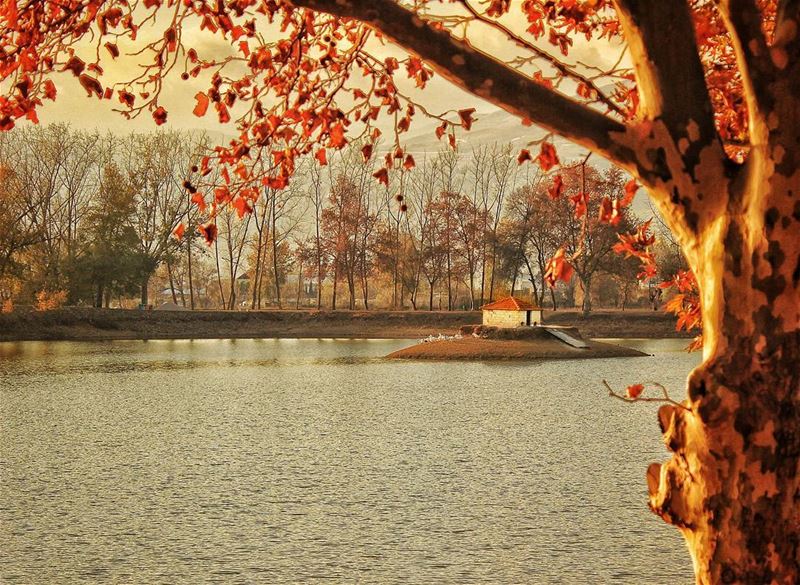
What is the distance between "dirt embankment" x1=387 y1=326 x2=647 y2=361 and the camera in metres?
45.7

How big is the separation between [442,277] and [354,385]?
51043 millimetres

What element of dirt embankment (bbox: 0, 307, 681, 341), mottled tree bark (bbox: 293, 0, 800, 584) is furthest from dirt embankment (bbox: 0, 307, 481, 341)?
mottled tree bark (bbox: 293, 0, 800, 584)

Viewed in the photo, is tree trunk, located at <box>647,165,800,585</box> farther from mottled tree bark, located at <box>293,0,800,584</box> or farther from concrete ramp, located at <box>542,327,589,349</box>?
concrete ramp, located at <box>542,327,589,349</box>

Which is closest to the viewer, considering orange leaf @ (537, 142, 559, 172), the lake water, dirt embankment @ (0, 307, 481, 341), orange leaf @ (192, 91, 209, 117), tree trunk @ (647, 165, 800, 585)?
tree trunk @ (647, 165, 800, 585)

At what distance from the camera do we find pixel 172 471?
1459 cm

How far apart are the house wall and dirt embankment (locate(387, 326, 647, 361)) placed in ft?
3.57

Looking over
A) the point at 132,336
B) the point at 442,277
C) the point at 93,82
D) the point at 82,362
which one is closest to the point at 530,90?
the point at 93,82

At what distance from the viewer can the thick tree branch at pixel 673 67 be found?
5117 millimetres

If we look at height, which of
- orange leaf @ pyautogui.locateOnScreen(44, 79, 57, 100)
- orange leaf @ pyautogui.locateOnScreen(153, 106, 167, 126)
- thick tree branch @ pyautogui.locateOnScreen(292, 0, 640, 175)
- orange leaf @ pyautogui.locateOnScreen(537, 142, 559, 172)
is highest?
orange leaf @ pyautogui.locateOnScreen(44, 79, 57, 100)

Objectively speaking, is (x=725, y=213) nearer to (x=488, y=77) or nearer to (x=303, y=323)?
(x=488, y=77)

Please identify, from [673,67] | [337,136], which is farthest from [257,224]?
[673,67]

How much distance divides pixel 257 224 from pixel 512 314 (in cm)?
3119

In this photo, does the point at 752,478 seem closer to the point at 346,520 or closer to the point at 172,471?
the point at 346,520

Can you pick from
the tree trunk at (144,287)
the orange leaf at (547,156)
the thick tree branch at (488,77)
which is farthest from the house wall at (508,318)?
the thick tree branch at (488,77)
